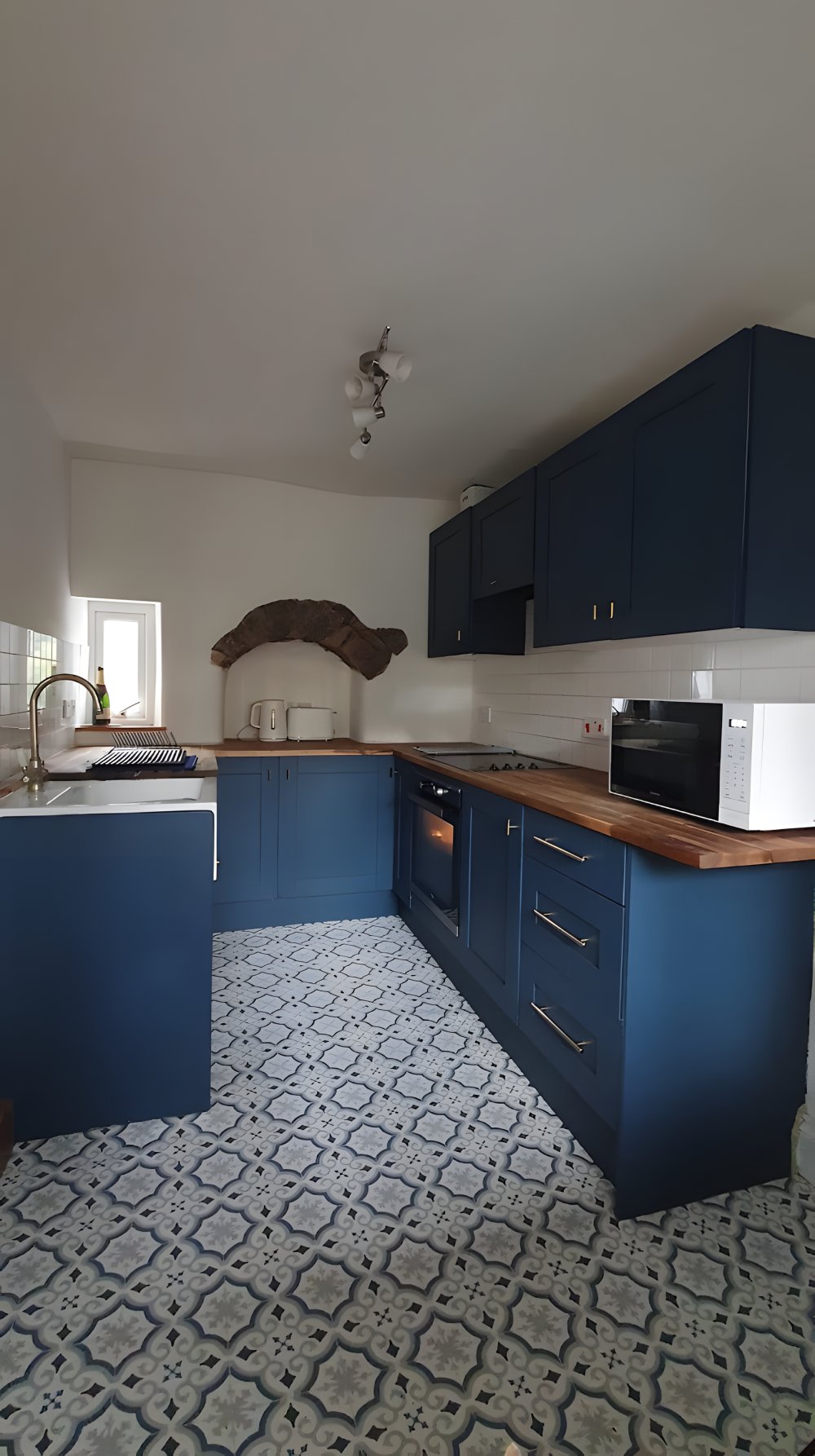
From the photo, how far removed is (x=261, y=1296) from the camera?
1.34 meters

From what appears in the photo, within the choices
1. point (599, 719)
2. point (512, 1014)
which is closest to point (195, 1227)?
point (512, 1014)

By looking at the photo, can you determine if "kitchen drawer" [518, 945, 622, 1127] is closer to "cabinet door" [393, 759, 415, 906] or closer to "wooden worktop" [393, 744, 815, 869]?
"wooden worktop" [393, 744, 815, 869]

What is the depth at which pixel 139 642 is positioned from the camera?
12.2ft

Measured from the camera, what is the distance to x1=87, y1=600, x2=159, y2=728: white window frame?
143 inches

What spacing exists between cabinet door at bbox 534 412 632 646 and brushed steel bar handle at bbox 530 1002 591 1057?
3.91 feet

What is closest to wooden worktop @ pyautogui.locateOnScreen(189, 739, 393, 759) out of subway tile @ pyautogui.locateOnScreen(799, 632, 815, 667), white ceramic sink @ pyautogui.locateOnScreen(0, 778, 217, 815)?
white ceramic sink @ pyautogui.locateOnScreen(0, 778, 217, 815)

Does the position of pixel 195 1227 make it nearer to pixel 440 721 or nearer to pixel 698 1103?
pixel 698 1103

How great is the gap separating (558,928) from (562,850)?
22 cm

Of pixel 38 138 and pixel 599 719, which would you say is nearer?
pixel 38 138

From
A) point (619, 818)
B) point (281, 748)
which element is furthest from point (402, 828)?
point (619, 818)

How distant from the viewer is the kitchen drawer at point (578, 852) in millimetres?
1611

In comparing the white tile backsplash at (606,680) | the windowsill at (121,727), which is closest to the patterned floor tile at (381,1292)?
the white tile backsplash at (606,680)

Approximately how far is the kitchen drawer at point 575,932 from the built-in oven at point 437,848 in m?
0.61

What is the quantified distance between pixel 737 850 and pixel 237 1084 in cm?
164
